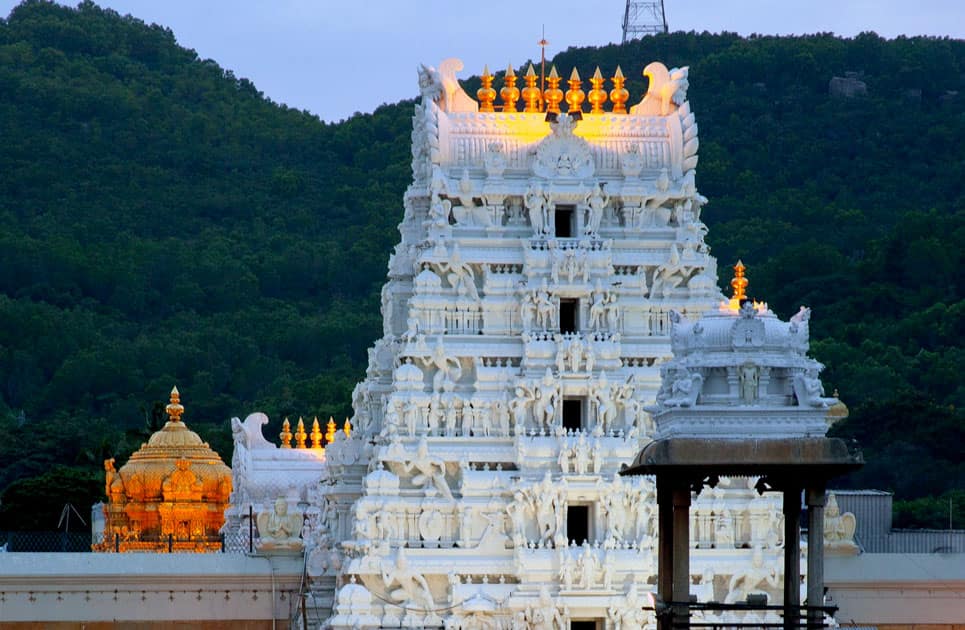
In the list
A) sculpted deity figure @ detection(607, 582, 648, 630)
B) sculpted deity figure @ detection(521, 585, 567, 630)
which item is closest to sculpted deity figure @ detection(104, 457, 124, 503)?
sculpted deity figure @ detection(521, 585, 567, 630)

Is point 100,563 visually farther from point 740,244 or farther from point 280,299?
point 280,299

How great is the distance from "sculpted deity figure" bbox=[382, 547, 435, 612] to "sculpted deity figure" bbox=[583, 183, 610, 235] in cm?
799

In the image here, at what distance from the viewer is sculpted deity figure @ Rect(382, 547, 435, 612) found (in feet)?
219

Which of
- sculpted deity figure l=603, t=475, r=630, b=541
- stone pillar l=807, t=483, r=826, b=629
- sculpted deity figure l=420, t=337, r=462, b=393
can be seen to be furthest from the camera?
sculpted deity figure l=420, t=337, r=462, b=393

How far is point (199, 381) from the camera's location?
132 metres

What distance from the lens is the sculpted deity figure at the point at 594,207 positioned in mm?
69062

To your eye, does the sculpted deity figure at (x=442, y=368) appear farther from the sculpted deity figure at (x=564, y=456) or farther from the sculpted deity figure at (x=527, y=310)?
the sculpted deity figure at (x=564, y=456)

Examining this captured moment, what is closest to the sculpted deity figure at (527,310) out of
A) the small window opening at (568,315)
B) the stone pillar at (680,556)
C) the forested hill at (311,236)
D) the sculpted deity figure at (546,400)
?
the small window opening at (568,315)

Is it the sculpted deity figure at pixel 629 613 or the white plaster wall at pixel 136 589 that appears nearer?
the sculpted deity figure at pixel 629 613

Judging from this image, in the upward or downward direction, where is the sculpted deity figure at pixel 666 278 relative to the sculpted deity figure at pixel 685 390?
upward

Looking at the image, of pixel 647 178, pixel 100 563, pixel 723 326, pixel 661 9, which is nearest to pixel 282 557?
pixel 100 563

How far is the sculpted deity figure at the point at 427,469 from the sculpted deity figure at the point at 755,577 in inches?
238

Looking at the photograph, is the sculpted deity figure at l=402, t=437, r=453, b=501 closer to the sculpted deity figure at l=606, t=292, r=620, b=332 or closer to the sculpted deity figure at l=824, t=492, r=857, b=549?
the sculpted deity figure at l=606, t=292, r=620, b=332

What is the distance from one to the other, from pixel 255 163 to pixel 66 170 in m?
11.5
